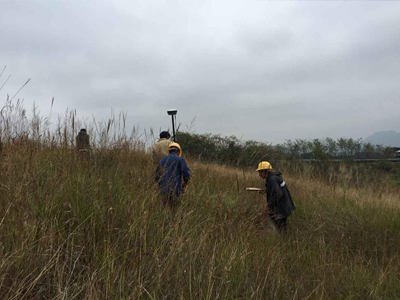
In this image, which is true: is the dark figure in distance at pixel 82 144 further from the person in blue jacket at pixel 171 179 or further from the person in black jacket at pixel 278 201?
the person in black jacket at pixel 278 201

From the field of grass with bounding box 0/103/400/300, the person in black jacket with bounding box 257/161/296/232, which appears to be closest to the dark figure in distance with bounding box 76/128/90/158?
the field of grass with bounding box 0/103/400/300

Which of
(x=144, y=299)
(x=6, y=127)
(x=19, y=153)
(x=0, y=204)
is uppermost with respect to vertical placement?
(x=6, y=127)

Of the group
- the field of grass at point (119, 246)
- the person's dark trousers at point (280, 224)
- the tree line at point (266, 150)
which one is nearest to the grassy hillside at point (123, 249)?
the field of grass at point (119, 246)

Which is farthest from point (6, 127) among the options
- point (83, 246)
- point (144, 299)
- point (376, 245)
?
point (376, 245)

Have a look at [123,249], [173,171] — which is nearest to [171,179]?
[173,171]

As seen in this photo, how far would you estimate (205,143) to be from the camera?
576 inches

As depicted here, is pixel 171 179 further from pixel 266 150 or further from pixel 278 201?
pixel 266 150

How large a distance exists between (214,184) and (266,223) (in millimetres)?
1636

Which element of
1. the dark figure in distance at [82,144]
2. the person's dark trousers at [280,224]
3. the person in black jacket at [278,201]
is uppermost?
the dark figure in distance at [82,144]

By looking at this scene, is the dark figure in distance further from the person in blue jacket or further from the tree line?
the tree line

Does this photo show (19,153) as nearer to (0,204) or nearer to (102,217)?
(0,204)

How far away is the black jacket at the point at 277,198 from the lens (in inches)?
172

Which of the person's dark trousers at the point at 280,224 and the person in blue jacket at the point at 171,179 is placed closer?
the person in blue jacket at the point at 171,179

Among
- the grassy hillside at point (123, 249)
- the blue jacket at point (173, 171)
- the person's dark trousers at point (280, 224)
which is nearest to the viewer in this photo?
A: the grassy hillside at point (123, 249)
